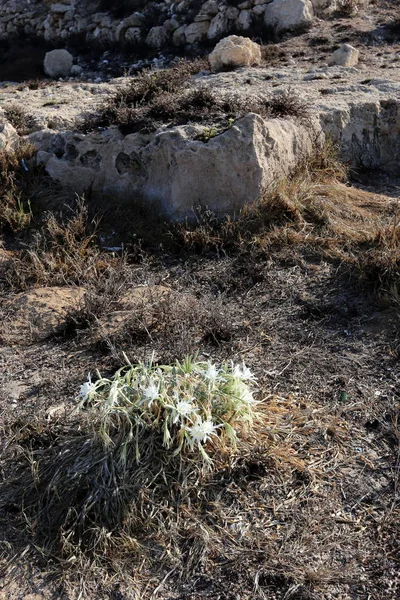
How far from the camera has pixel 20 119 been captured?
7.30 m

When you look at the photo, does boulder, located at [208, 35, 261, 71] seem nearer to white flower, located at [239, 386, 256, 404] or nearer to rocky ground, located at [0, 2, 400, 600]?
rocky ground, located at [0, 2, 400, 600]

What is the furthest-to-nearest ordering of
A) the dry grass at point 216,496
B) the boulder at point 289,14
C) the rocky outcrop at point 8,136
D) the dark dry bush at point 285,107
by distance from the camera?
the boulder at point 289,14 → the rocky outcrop at point 8,136 → the dark dry bush at point 285,107 → the dry grass at point 216,496

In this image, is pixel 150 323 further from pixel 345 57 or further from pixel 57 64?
pixel 57 64

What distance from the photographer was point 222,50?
30.7 feet

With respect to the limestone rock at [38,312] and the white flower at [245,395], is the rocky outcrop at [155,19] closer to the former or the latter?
the limestone rock at [38,312]

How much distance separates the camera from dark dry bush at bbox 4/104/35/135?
7195 millimetres

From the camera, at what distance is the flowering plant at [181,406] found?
9.76ft

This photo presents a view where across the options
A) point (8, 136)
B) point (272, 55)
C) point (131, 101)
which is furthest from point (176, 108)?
point (272, 55)

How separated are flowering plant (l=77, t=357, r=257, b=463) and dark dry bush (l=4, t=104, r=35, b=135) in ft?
16.1

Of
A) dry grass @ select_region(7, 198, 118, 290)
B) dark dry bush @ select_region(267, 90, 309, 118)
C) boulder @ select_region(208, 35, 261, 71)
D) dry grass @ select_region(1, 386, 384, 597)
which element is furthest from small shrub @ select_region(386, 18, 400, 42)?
dry grass @ select_region(1, 386, 384, 597)

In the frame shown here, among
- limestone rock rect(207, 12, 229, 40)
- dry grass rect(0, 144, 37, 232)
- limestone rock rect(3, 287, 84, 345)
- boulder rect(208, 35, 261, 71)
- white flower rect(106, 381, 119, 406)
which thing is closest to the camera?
white flower rect(106, 381, 119, 406)

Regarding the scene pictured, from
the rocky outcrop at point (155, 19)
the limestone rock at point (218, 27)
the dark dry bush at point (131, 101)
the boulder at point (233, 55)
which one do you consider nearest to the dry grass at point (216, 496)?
the dark dry bush at point (131, 101)

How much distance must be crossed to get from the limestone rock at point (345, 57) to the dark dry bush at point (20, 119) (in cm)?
463

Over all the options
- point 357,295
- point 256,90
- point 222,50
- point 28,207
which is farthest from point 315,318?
point 222,50
